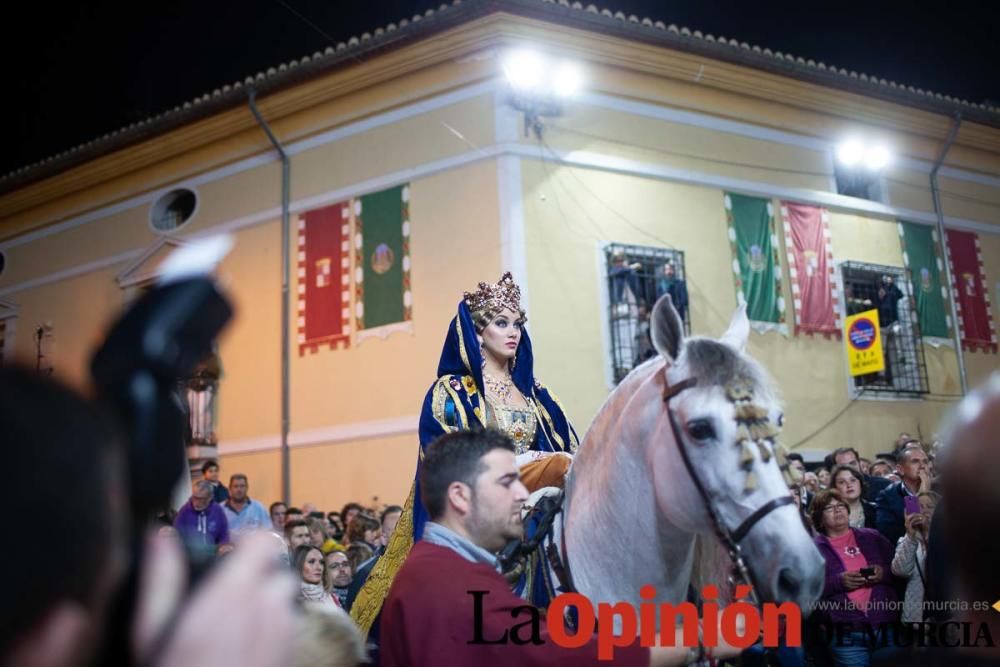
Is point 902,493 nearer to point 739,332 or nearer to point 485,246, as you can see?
point 739,332

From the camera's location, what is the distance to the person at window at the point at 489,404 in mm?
3938

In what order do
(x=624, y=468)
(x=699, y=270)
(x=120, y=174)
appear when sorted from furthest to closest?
(x=120, y=174), (x=699, y=270), (x=624, y=468)

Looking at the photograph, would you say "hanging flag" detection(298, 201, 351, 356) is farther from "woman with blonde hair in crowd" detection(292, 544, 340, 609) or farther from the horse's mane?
the horse's mane

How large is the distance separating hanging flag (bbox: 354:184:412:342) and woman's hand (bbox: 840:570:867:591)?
7.73 metres

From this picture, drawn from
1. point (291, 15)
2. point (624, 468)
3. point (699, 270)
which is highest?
point (291, 15)

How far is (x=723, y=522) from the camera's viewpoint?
2.89 meters

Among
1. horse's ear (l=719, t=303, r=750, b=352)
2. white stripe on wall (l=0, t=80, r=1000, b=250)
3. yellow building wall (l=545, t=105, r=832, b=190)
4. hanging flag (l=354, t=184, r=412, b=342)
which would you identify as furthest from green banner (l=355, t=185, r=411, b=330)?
horse's ear (l=719, t=303, r=750, b=352)

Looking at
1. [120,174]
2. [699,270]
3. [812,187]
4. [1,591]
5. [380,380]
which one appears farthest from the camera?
[120,174]

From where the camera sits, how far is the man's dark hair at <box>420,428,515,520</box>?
269 cm

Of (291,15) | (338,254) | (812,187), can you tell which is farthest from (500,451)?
(291,15)

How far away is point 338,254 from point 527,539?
33.4ft

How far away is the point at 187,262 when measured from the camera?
3.34 feet

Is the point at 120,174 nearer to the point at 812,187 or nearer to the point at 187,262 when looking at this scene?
the point at 812,187

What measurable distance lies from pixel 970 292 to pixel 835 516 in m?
11.8
